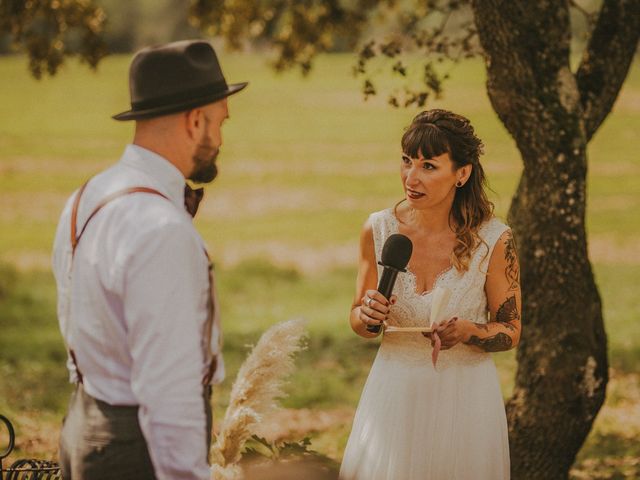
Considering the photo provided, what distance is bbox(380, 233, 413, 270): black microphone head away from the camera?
11.5ft

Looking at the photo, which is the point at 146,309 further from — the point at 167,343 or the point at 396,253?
the point at 396,253

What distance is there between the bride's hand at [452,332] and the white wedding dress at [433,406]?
0.48 feet

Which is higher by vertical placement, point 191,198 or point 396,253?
point 191,198

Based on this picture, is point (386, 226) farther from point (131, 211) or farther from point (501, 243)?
point (131, 211)

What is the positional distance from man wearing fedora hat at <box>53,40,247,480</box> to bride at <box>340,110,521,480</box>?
133 centimetres

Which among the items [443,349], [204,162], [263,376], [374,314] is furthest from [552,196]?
[204,162]

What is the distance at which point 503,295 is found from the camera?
3969 mm

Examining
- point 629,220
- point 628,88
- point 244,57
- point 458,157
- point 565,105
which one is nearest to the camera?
point 458,157

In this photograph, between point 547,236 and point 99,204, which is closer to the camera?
point 99,204

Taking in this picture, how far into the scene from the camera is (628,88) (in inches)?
1673

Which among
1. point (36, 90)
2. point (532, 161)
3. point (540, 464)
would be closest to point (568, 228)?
point (532, 161)

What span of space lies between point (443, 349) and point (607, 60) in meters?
2.84

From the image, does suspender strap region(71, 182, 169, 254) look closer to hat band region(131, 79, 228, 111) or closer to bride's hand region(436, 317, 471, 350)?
hat band region(131, 79, 228, 111)

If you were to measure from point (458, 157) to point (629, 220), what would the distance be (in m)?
23.9
